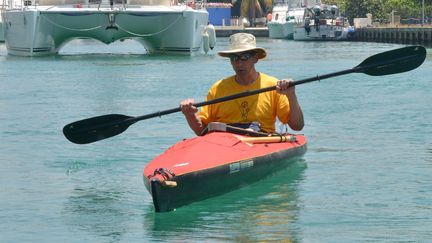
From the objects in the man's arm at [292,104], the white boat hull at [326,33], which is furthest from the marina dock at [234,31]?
the man's arm at [292,104]

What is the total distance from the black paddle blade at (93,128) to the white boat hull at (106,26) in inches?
1416

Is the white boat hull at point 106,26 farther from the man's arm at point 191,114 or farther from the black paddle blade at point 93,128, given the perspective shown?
the man's arm at point 191,114

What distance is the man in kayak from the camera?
13.5m

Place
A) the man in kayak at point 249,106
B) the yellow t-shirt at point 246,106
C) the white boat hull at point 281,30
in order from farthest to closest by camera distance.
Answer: the white boat hull at point 281,30 → the yellow t-shirt at point 246,106 → the man in kayak at point 249,106

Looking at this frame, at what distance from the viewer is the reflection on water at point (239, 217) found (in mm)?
11672

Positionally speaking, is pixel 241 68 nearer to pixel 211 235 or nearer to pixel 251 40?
pixel 251 40

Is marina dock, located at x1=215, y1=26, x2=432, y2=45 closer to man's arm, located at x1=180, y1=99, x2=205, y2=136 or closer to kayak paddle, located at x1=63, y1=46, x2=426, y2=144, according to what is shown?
kayak paddle, located at x1=63, y1=46, x2=426, y2=144

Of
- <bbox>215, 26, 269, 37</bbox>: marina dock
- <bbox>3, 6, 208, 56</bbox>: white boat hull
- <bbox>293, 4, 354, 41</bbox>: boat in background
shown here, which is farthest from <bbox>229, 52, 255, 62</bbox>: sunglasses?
<bbox>215, 26, 269, 37</bbox>: marina dock

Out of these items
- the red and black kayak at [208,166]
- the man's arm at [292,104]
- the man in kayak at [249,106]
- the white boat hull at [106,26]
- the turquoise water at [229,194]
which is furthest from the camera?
the white boat hull at [106,26]

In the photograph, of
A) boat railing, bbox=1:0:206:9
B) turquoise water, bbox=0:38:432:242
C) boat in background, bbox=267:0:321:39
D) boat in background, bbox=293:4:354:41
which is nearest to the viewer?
turquoise water, bbox=0:38:432:242

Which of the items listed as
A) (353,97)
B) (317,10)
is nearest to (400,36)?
(317,10)

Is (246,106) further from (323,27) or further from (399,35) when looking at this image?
(323,27)

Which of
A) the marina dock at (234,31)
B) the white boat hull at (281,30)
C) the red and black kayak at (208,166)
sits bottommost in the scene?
the marina dock at (234,31)

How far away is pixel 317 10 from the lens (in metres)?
88.6
